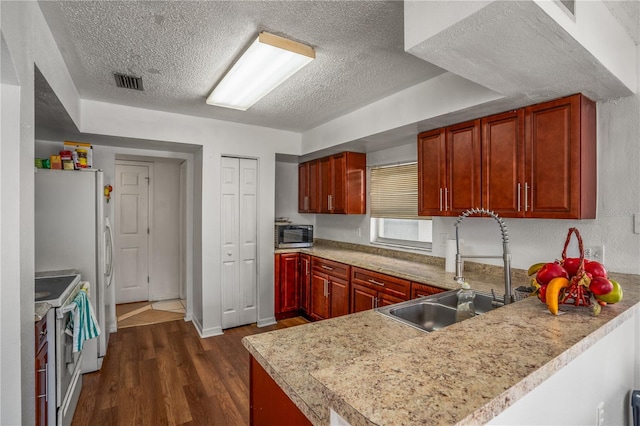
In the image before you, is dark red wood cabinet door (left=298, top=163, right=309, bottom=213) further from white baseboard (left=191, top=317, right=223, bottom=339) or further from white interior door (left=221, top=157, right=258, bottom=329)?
white baseboard (left=191, top=317, right=223, bottom=339)

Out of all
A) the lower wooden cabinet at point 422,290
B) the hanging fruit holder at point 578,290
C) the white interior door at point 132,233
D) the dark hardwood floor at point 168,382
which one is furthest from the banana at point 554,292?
the white interior door at point 132,233

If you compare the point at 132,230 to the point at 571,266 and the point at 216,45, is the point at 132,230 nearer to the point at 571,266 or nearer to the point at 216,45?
the point at 216,45

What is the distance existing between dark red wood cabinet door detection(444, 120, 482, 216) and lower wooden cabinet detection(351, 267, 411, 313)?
742 millimetres

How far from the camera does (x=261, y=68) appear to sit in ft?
7.53

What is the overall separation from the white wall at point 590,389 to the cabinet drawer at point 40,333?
2.03 m

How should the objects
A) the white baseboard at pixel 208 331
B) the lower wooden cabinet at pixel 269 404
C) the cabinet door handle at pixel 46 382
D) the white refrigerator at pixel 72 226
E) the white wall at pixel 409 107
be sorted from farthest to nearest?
the white baseboard at pixel 208 331, the white refrigerator at pixel 72 226, the white wall at pixel 409 107, the cabinet door handle at pixel 46 382, the lower wooden cabinet at pixel 269 404

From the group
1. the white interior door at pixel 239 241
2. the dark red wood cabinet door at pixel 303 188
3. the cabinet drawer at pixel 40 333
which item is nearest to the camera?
the cabinet drawer at pixel 40 333

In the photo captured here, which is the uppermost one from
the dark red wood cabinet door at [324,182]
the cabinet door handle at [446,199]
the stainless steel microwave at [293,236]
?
the dark red wood cabinet door at [324,182]

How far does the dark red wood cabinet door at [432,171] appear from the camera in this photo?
275cm

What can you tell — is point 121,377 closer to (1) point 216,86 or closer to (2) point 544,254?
(1) point 216,86

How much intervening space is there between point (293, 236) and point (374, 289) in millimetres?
1662

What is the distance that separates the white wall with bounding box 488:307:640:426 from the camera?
943mm

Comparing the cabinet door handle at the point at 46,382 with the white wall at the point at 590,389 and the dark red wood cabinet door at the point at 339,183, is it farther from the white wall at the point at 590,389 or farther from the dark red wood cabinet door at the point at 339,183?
the dark red wood cabinet door at the point at 339,183

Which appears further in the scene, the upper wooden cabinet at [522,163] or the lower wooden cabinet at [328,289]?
the lower wooden cabinet at [328,289]
